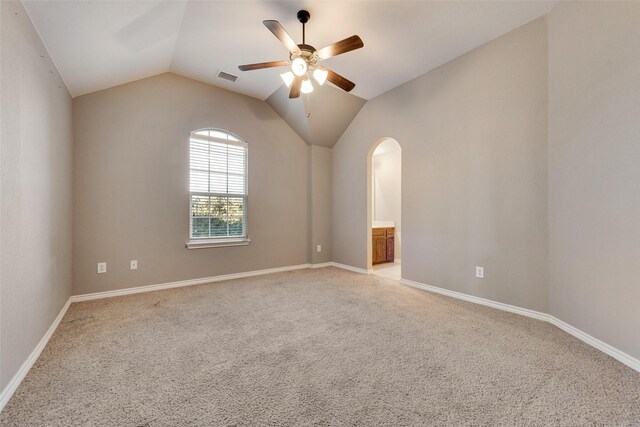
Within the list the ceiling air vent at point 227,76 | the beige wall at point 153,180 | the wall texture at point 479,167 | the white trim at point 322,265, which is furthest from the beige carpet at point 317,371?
the ceiling air vent at point 227,76

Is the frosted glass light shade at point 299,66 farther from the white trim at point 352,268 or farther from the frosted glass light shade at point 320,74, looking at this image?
the white trim at point 352,268

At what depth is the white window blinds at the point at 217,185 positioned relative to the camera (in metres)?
4.16

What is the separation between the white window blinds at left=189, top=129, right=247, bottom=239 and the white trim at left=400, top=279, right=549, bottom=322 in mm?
2933

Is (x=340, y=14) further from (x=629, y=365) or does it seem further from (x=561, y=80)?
(x=629, y=365)

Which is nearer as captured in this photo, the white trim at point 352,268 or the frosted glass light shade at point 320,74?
the frosted glass light shade at point 320,74

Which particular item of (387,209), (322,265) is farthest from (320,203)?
(387,209)

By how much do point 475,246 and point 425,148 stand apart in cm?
150

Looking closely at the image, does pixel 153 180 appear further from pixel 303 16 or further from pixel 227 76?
pixel 303 16

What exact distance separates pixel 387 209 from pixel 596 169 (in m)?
4.24

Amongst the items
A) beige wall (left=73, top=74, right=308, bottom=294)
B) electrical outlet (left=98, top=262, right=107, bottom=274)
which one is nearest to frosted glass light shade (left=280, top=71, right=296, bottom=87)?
beige wall (left=73, top=74, right=308, bottom=294)

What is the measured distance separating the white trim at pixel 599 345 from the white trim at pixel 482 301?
0.12 meters

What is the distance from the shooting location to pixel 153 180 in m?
3.77

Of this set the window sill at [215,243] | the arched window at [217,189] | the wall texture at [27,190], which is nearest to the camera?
the wall texture at [27,190]

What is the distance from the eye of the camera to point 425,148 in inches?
149
